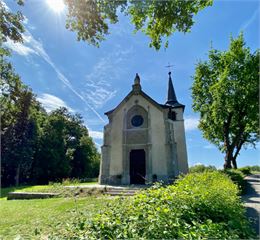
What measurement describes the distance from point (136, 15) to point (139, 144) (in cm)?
1500

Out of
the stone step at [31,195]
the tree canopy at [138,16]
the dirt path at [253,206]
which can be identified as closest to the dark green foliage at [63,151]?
the stone step at [31,195]

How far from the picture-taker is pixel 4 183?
98.8 feet

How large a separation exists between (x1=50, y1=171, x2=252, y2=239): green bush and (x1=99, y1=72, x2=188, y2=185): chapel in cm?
1407

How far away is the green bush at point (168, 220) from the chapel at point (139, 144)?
14071mm

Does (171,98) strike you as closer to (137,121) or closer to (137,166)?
(137,121)

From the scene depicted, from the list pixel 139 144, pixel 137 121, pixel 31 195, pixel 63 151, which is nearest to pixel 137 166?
pixel 139 144

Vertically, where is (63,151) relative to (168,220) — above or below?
above

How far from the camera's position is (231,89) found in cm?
2025

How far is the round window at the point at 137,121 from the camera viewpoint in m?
20.8

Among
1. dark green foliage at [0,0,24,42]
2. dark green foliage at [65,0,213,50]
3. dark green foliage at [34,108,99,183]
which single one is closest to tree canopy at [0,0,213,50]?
dark green foliage at [65,0,213,50]

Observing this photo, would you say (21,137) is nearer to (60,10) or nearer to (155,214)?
(60,10)

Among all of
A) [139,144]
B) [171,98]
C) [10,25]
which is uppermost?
[171,98]

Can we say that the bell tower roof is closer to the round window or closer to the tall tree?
the tall tree

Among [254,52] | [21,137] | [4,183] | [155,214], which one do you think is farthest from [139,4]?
[4,183]
